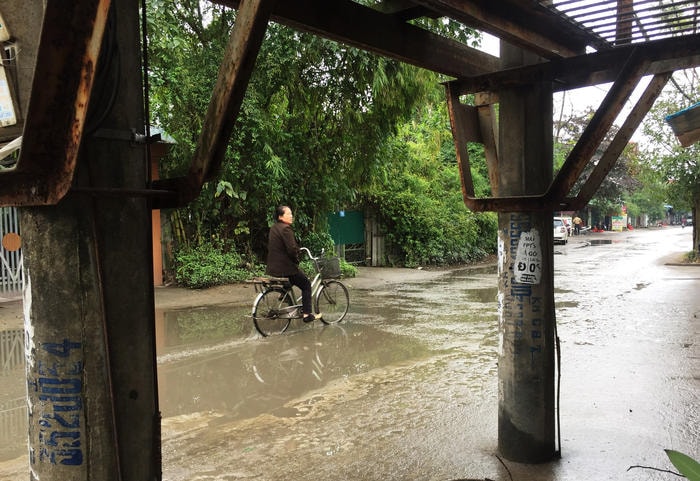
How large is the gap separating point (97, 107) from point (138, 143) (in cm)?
18

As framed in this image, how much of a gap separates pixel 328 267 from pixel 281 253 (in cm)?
135

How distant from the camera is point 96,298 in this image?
192cm

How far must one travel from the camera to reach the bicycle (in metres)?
8.41

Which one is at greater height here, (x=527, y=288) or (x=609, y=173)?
(x=609, y=173)

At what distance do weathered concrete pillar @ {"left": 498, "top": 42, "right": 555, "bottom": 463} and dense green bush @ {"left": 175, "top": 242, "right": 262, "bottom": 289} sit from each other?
30.6 ft

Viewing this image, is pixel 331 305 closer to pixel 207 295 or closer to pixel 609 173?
pixel 207 295

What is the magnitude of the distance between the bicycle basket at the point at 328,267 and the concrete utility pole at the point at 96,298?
7.27 m

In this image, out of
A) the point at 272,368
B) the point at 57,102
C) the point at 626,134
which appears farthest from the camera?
the point at 272,368

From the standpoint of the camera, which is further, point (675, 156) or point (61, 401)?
point (675, 156)

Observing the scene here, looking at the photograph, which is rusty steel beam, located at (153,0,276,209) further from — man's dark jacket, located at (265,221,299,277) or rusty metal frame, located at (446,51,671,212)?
man's dark jacket, located at (265,221,299,277)

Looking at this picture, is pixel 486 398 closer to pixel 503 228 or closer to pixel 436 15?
pixel 503 228

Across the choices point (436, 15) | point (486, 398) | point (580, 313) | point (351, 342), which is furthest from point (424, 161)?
point (436, 15)

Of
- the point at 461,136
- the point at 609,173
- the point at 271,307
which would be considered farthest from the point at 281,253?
the point at 609,173

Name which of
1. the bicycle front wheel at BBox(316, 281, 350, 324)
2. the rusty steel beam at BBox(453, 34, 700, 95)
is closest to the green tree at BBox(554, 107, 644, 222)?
the bicycle front wheel at BBox(316, 281, 350, 324)
